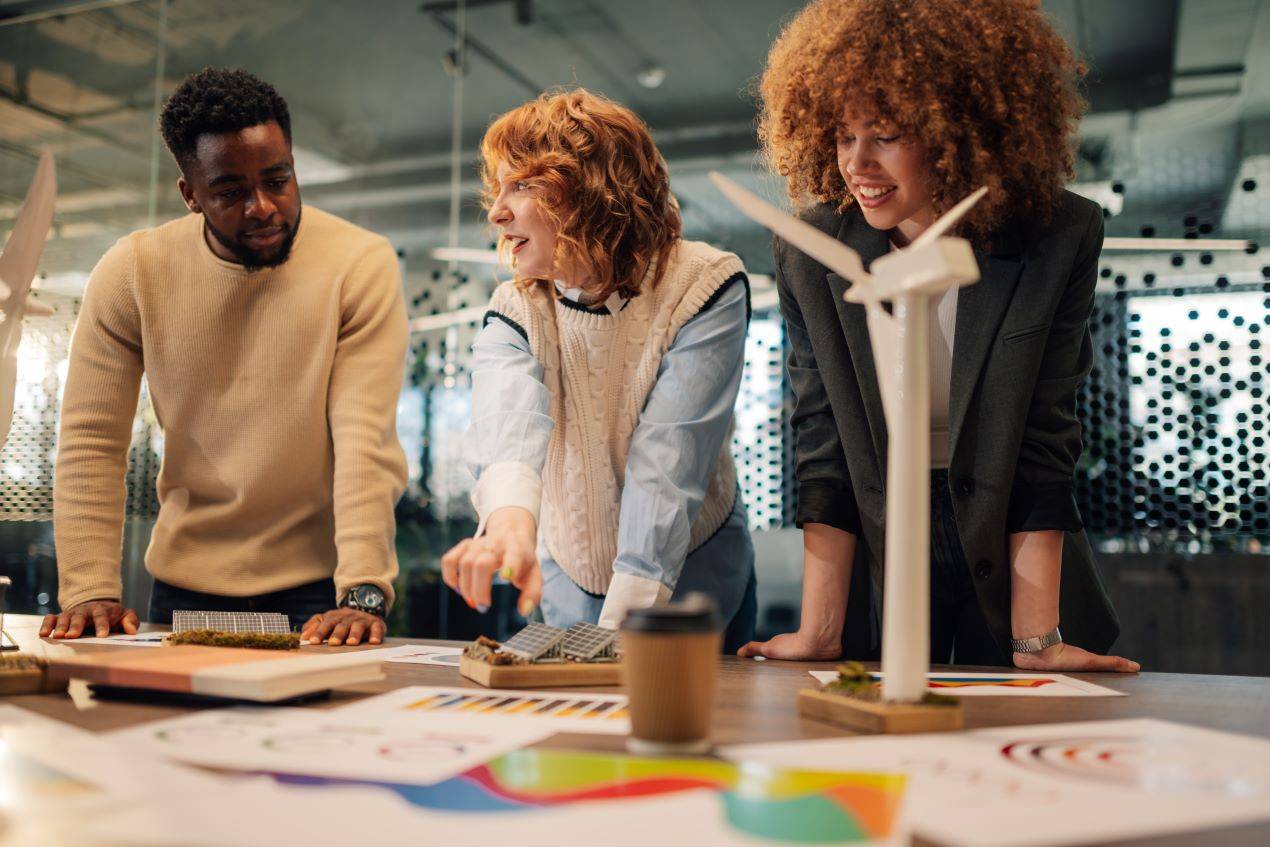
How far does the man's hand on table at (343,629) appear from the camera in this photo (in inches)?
57.4

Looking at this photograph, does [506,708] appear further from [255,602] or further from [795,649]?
[255,602]

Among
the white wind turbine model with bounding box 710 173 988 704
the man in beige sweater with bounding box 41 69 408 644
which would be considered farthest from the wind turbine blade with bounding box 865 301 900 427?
the man in beige sweater with bounding box 41 69 408 644

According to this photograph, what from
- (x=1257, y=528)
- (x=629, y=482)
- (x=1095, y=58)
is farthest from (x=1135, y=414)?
(x=629, y=482)

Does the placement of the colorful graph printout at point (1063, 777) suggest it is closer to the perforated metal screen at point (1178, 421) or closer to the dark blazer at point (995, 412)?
the dark blazer at point (995, 412)

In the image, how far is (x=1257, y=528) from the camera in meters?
3.24

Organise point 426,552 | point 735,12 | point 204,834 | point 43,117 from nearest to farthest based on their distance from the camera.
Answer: point 204,834 < point 735,12 < point 426,552 < point 43,117

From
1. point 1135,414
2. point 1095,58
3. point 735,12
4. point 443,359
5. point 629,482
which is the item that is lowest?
point 629,482

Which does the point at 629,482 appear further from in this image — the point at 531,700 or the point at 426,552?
the point at 426,552

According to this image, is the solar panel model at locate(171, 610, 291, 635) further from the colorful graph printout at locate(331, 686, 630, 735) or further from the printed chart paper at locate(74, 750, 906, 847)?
the printed chart paper at locate(74, 750, 906, 847)

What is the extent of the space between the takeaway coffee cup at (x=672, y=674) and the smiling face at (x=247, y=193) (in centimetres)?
141

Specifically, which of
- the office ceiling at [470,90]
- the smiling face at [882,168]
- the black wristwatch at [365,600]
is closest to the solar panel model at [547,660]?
the black wristwatch at [365,600]

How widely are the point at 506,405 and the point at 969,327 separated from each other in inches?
25.0

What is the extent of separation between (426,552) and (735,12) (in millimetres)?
2412

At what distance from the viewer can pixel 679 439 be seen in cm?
142
